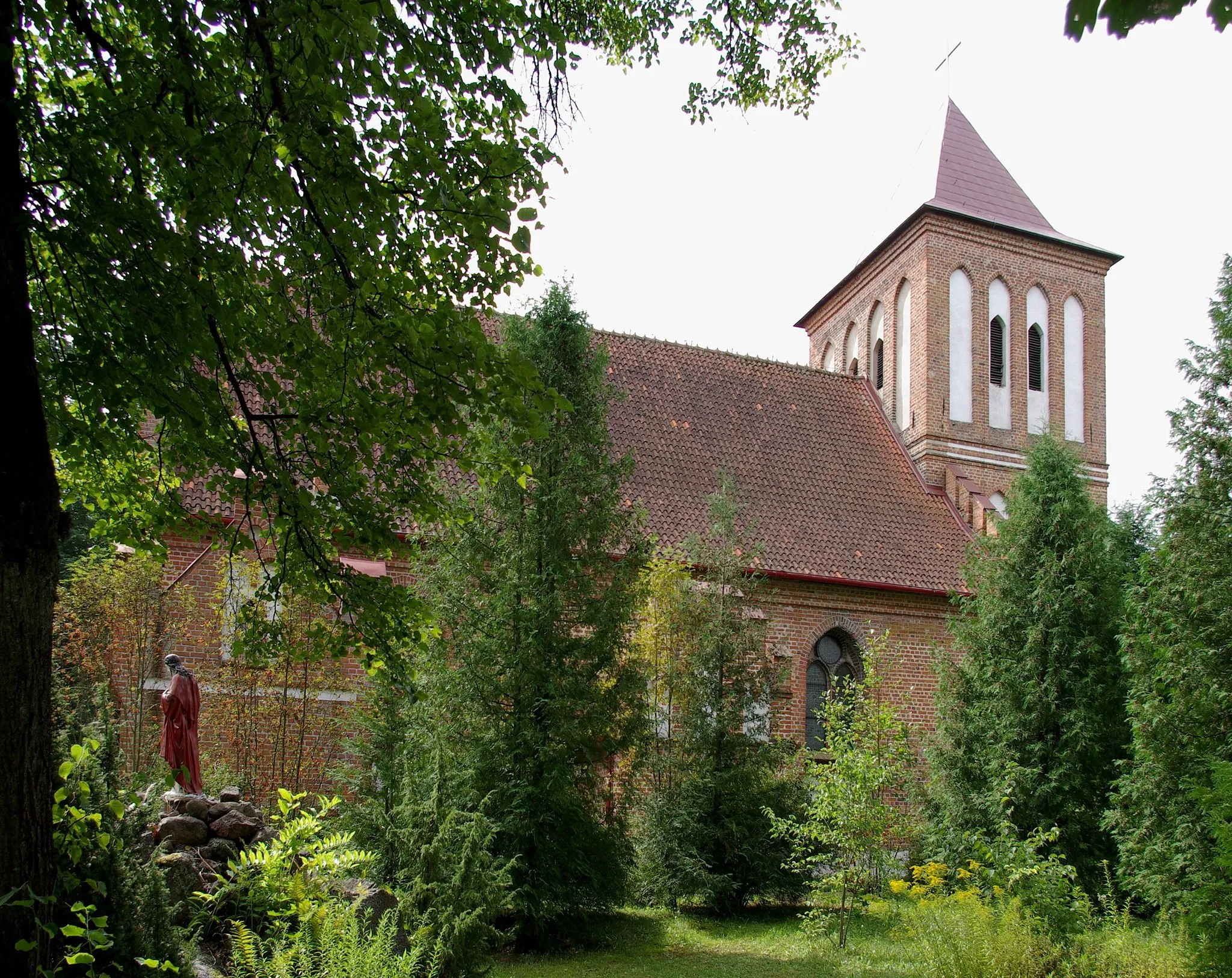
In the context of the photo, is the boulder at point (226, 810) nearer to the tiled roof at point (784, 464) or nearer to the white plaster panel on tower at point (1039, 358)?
the tiled roof at point (784, 464)

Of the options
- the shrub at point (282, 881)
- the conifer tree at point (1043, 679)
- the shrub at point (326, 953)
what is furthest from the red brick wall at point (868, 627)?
the shrub at point (326, 953)

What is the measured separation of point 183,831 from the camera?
7.35 metres

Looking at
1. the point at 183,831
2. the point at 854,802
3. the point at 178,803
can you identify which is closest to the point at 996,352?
the point at 854,802

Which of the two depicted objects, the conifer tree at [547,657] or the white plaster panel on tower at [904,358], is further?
the white plaster panel on tower at [904,358]

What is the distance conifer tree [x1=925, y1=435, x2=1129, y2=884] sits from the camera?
12.6 metres

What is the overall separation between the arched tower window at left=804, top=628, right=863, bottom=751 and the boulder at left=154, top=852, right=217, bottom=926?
473 inches

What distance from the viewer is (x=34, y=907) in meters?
3.69

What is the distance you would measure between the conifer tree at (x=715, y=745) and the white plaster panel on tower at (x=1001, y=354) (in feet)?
34.4

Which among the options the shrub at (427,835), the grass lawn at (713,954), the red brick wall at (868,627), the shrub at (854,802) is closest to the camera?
the shrub at (427,835)

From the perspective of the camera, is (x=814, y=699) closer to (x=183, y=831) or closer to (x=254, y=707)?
(x=254, y=707)

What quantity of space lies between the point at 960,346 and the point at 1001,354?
1.14 meters

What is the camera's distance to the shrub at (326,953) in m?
5.20

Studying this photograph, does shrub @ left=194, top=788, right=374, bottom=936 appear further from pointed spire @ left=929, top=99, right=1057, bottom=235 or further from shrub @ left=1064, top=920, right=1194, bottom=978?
pointed spire @ left=929, top=99, right=1057, bottom=235

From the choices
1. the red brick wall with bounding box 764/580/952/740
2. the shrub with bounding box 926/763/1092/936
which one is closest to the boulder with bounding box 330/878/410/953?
the shrub with bounding box 926/763/1092/936
